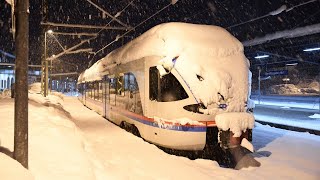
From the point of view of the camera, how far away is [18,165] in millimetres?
3836

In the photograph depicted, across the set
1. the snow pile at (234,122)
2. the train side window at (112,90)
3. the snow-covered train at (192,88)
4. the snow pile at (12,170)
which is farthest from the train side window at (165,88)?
the snow pile at (12,170)

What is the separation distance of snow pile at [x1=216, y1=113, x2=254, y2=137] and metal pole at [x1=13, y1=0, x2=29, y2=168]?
4.20 metres

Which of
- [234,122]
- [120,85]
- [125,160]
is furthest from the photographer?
[120,85]

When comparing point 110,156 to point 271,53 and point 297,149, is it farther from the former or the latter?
point 271,53

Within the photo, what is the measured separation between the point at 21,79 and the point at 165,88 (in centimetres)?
407

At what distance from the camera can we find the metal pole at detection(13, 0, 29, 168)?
3.99 meters

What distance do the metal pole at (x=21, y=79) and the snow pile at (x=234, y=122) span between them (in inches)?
165

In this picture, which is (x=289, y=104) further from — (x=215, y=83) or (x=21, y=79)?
(x=21, y=79)

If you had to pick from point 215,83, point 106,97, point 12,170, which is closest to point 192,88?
A: point 215,83

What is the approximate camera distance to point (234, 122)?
275 inches

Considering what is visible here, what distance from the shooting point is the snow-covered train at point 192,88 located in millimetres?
7109

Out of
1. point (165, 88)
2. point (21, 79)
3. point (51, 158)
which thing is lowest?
A: point (51, 158)

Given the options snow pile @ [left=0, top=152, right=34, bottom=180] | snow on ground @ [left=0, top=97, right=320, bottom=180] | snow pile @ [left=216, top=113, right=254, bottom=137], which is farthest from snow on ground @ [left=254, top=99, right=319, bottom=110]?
snow pile @ [left=0, top=152, right=34, bottom=180]

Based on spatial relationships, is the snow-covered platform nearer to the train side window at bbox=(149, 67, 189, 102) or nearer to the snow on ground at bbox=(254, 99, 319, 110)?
the snow on ground at bbox=(254, 99, 319, 110)
